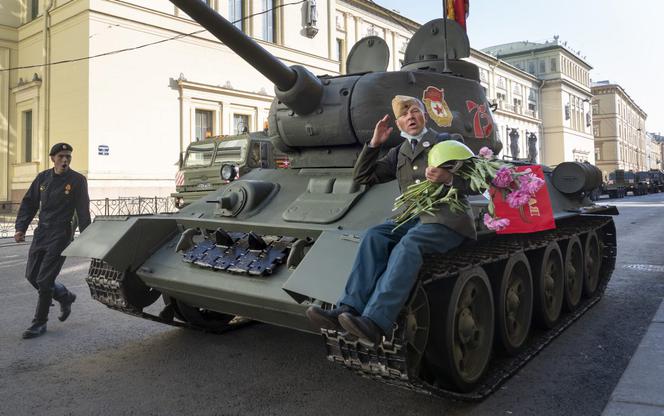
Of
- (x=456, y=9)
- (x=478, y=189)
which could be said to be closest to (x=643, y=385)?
(x=478, y=189)

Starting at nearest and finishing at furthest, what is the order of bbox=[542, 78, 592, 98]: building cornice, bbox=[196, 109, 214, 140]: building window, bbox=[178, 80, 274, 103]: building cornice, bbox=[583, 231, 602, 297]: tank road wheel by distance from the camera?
bbox=[583, 231, 602, 297]: tank road wheel
bbox=[178, 80, 274, 103]: building cornice
bbox=[196, 109, 214, 140]: building window
bbox=[542, 78, 592, 98]: building cornice

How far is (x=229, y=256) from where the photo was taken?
455 cm

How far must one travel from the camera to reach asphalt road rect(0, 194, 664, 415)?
3.89 m

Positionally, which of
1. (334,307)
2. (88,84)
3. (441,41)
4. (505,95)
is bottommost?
(334,307)

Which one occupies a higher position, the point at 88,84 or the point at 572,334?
the point at 88,84

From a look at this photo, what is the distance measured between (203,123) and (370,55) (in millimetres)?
17874

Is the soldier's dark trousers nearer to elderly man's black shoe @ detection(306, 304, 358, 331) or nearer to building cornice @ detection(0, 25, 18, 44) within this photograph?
elderly man's black shoe @ detection(306, 304, 358, 331)

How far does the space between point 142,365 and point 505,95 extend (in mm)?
53098

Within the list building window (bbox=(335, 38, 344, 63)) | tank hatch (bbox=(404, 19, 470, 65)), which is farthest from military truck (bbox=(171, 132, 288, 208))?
building window (bbox=(335, 38, 344, 63))

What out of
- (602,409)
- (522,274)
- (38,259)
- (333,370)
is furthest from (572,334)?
(38,259)

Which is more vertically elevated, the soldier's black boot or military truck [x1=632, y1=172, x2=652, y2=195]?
military truck [x1=632, y1=172, x2=652, y2=195]

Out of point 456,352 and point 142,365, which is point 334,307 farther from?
point 142,365

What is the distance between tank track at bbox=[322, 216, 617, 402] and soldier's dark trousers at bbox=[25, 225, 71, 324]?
3.42 m

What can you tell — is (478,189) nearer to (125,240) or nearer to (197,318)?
(125,240)
